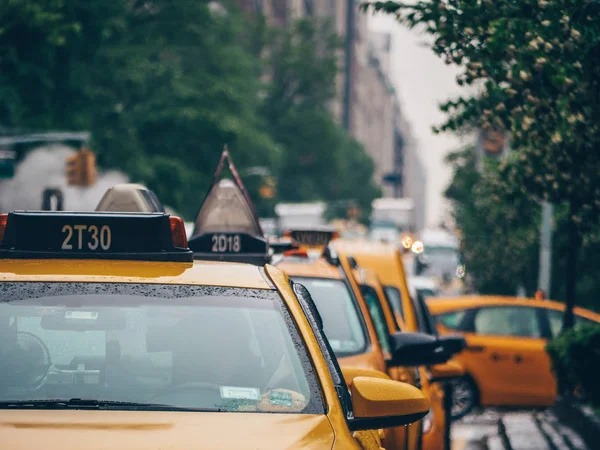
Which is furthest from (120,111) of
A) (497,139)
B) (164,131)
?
(497,139)

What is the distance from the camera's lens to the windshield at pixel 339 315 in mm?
7730

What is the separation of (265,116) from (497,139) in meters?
43.9

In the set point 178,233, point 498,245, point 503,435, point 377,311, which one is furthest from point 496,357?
point 498,245

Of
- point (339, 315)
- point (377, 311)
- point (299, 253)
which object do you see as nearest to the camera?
point (339, 315)

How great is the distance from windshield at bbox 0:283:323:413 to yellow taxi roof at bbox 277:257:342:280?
3785 millimetres

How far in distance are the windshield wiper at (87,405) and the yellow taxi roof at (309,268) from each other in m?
4.28

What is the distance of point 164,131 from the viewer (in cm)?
4584

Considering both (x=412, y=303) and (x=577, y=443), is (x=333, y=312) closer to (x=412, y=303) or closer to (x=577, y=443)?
(x=412, y=303)

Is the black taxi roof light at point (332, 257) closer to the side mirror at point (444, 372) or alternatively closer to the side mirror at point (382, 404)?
the side mirror at point (444, 372)

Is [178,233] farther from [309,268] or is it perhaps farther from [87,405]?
[309,268]

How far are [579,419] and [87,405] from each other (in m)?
9.20

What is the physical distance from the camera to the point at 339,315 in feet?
26.5

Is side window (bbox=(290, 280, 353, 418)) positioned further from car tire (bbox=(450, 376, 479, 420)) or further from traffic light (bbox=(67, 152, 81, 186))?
traffic light (bbox=(67, 152, 81, 186))

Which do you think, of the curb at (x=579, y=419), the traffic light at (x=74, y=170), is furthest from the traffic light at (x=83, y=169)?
the curb at (x=579, y=419)
